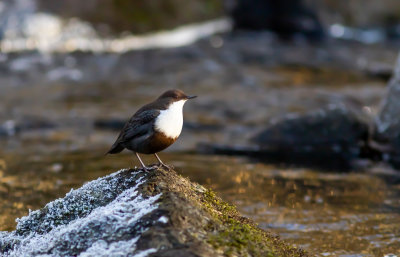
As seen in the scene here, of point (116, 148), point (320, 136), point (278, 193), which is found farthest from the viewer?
point (320, 136)

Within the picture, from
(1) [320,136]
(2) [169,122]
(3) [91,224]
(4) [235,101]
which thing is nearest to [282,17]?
(4) [235,101]

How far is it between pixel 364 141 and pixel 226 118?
8.38 ft

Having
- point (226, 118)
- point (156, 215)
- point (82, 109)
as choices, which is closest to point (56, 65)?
point (82, 109)

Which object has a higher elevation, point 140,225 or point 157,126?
point 157,126

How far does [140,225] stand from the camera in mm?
3246

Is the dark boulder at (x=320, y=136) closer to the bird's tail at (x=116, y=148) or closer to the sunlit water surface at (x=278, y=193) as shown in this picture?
the sunlit water surface at (x=278, y=193)

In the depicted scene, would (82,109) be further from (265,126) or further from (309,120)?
(309,120)

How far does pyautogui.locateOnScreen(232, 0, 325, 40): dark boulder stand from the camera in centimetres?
1662

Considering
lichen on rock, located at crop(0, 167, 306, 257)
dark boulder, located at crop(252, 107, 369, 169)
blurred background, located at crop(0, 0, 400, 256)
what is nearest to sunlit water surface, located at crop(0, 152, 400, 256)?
blurred background, located at crop(0, 0, 400, 256)

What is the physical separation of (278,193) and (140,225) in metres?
3.76

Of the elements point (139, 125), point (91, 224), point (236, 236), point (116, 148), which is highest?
point (139, 125)

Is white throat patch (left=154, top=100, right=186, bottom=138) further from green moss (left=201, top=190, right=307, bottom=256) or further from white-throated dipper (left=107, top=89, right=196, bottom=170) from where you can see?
green moss (left=201, top=190, right=307, bottom=256)

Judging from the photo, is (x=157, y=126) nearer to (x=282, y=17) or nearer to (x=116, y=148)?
(x=116, y=148)

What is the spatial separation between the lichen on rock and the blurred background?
1.61m
